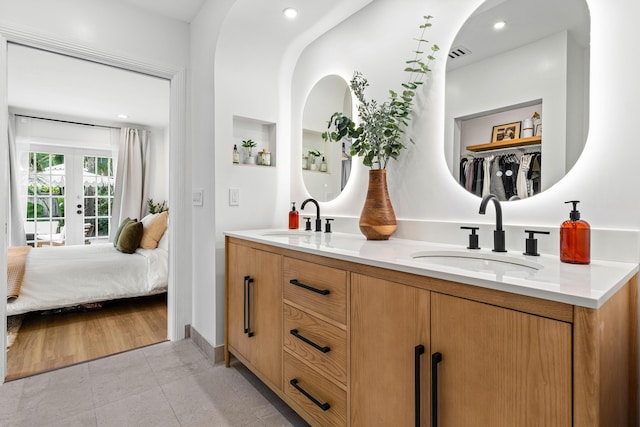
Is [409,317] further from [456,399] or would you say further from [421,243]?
[421,243]

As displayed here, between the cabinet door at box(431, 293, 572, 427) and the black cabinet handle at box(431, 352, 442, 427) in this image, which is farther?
the black cabinet handle at box(431, 352, 442, 427)

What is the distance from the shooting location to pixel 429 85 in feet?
5.34

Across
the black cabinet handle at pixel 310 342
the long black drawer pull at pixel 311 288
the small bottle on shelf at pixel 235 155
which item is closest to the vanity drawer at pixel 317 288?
the long black drawer pull at pixel 311 288

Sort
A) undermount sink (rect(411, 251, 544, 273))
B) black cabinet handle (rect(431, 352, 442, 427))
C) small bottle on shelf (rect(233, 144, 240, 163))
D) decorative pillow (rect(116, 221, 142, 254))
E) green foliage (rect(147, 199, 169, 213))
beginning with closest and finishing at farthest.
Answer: black cabinet handle (rect(431, 352, 442, 427)), undermount sink (rect(411, 251, 544, 273)), small bottle on shelf (rect(233, 144, 240, 163)), decorative pillow (rect(116, 221, 142, 254)), green foliage (rect(147, 199, 169, 213))

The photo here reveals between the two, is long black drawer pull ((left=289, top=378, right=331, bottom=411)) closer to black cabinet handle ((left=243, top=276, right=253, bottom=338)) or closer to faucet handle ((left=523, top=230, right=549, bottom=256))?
black cabinet handle ((left=243, top=276, right=253, bottom=338))

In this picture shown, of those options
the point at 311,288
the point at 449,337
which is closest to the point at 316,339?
the point at 311,288

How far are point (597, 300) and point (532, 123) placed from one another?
35.1 inches

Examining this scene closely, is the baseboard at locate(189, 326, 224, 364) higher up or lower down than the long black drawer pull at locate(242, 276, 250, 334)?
lower down

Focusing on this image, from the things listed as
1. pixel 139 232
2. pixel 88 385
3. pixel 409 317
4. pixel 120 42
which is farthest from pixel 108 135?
pixel 409 317

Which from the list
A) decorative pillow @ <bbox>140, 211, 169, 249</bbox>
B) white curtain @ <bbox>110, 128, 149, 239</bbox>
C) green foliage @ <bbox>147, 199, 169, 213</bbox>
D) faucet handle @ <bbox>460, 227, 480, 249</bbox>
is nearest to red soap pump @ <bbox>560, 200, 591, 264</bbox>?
faucet handle @ <bbox>460, 227, 480, 249</bbox>

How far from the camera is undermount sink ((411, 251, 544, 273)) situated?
113cm

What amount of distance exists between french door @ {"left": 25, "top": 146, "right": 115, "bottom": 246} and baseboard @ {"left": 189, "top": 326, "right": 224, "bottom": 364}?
370 centimetres

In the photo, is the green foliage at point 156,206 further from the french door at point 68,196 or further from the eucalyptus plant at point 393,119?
the eucalyptus plant at point 393,119

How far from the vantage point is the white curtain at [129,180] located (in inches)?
201
